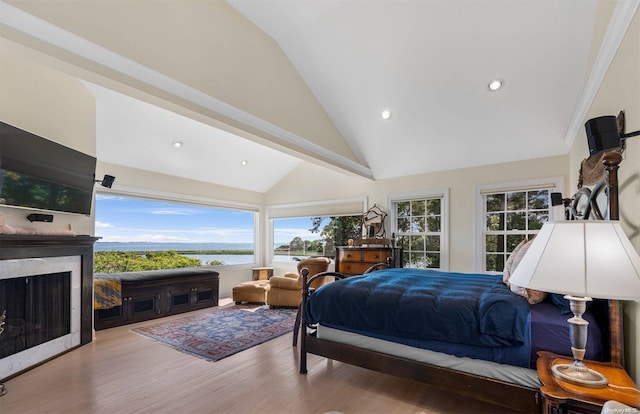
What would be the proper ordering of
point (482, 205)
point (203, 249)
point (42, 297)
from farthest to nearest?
point (203, 249)
point (482, 205)
point (42, 297)

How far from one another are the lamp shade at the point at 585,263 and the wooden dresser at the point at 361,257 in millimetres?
3609

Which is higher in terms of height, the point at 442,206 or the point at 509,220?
the point at 442,206

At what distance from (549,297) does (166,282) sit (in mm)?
4888

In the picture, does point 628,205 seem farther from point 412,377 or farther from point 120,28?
point 120,28

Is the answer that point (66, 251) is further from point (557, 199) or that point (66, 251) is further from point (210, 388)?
point (557, 199)

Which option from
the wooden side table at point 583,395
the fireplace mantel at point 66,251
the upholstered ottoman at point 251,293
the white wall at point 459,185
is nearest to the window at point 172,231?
the upholstered ottoman at point 251,293

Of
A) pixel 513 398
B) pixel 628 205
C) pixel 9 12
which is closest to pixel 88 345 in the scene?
pixel 9 12

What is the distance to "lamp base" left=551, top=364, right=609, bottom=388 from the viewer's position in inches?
52.5

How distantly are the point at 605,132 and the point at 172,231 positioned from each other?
6683mm

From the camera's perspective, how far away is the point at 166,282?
4910 millimetres

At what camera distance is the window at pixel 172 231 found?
18.1ft

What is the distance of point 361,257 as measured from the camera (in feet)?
17.0

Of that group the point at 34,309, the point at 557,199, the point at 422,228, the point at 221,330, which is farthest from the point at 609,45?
the point at 34,309

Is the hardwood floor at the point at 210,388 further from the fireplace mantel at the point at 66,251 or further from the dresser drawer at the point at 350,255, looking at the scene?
the dresser drawer at the point at 350,255
